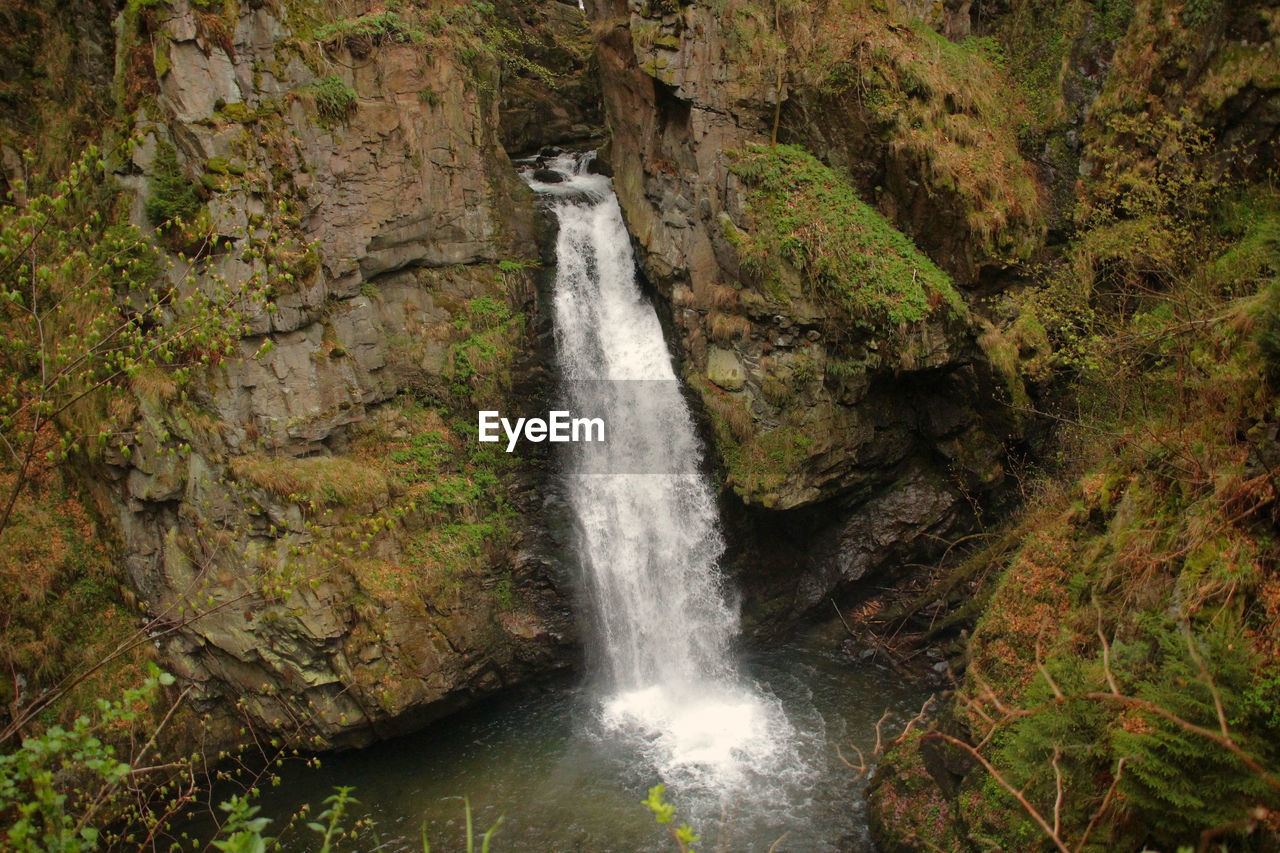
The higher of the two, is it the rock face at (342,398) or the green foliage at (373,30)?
the green foliage at (373,30)

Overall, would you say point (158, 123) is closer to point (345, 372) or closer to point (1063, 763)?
point (345, 372)

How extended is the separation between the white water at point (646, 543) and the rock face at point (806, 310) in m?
0.80

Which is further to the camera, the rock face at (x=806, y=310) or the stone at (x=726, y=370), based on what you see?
the stone at (x=726, y=370)

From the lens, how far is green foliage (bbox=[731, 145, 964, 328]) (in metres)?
13.0

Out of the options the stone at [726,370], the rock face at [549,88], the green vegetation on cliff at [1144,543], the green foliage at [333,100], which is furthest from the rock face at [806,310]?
the green foliage at [333,100]

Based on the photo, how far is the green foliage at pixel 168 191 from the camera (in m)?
11.2

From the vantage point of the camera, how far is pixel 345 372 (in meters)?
12.7

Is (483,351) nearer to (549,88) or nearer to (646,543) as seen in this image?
(646,543)

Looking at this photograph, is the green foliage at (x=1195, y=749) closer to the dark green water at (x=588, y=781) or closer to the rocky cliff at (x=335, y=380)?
the dark green water at (x=588, y=781)

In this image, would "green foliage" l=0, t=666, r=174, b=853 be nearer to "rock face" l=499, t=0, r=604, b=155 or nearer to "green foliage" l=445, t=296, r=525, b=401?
"green foliage" l=445, t=296, r=525, b=401

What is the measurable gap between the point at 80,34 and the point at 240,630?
1081cm

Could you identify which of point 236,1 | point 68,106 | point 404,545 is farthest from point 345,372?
point 68,106

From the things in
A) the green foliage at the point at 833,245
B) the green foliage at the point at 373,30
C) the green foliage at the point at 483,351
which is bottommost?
the green foliage at the point at 483,351

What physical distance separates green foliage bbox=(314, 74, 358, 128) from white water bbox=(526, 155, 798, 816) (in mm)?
4774
